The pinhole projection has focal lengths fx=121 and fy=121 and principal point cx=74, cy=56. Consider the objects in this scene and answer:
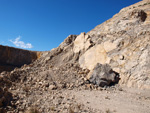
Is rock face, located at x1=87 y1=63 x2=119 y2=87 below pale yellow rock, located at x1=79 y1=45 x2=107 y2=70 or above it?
below

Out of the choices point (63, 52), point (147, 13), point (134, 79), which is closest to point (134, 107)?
point (134, 79)

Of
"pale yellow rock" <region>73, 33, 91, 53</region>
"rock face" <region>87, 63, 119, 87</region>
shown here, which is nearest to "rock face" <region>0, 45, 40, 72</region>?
"pale yellow rock" <region>73, 33, 91, 53</region>

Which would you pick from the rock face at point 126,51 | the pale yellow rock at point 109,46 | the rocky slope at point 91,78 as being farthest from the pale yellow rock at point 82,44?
the pale yellow rock at point 109,46

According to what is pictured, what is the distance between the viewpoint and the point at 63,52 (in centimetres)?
1482

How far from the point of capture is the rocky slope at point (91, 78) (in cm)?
536

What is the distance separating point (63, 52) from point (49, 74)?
194 inches

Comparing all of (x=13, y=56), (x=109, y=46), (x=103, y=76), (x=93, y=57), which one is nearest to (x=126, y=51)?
(x=109, y=46)

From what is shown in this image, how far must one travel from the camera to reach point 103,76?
30.7 feet

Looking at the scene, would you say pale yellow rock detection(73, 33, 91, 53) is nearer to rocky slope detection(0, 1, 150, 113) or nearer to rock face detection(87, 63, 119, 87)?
rocky slope detection(0, 1, 150, 113)

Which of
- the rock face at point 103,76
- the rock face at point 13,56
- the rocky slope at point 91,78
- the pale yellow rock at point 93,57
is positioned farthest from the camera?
the rock face at point 13,56

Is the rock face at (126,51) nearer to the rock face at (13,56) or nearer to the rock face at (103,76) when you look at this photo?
the rock face at (103,76)

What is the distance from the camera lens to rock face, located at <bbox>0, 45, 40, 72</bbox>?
89.1 feet

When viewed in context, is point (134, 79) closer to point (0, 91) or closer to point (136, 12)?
point (0, 91)

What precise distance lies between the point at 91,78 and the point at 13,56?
80.4 ft
